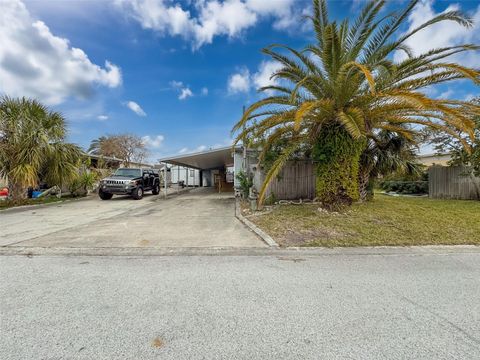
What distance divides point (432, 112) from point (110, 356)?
839 cm

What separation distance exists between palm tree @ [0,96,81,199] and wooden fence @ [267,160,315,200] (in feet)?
32.2

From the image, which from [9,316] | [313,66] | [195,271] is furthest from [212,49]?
[9,316]

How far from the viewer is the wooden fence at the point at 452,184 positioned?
10.8 metres

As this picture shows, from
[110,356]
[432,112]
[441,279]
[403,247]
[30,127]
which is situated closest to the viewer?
[110,356]

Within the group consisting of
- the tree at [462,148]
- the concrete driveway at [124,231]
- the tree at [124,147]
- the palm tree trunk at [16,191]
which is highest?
the tree at [124,147]

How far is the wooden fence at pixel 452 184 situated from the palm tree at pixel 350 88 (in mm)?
6041

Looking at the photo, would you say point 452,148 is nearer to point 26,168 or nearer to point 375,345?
point 375,345

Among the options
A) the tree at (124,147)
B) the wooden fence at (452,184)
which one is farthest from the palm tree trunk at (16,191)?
the wooden fence at (452,184)

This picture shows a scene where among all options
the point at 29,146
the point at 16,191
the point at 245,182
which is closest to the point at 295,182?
the point at 245,182

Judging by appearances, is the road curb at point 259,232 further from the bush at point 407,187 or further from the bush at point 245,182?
the bush at point 407,187

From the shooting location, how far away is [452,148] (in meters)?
11.5

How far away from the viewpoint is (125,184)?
1282cm

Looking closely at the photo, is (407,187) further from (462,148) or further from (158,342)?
(158,342)

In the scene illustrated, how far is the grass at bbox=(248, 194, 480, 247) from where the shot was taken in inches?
192
